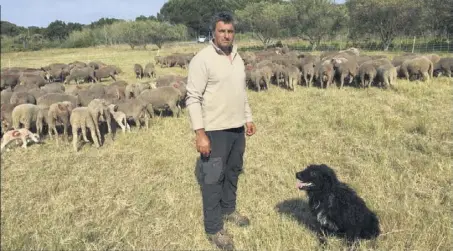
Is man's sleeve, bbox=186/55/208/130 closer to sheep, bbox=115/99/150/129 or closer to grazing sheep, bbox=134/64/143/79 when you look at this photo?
sheep, bbox=115/99/150/129

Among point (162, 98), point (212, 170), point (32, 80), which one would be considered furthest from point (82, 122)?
point (32, 80)

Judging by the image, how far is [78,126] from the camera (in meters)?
7.75

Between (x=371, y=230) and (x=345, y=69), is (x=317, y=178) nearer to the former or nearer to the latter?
(x=371, y=230)

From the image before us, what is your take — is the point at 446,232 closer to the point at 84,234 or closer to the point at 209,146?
the point at 209,146

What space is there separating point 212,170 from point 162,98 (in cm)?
685

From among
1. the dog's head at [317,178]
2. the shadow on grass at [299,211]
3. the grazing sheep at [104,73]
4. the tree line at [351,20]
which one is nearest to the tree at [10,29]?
the dog's head at [317,178]

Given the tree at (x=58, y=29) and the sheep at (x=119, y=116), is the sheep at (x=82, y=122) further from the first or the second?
the tree at (x=58, y=29)

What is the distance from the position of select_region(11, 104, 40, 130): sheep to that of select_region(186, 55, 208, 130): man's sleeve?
256 inches

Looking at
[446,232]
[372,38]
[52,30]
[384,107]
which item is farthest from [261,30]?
[52,30]

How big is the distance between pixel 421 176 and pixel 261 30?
41125mm

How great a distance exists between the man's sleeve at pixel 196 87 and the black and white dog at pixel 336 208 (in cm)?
134

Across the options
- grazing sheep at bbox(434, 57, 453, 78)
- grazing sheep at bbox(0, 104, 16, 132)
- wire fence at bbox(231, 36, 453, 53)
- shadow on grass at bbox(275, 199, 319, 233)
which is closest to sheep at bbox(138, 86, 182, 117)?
grazing sheep at bbox(0, 104, 16, 132)

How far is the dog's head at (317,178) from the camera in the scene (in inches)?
150

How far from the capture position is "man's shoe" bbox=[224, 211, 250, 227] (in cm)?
445
